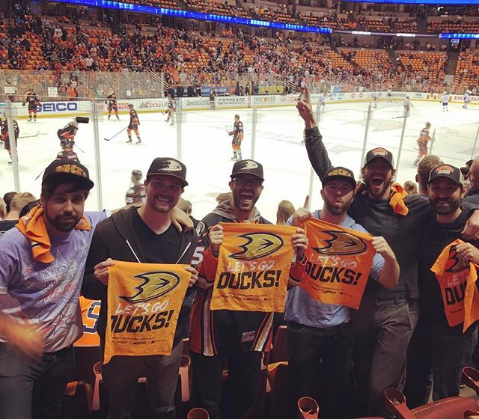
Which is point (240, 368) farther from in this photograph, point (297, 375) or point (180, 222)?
point (180, 222)

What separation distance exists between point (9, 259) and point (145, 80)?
59.3 feet

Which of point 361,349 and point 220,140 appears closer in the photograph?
point 361,349

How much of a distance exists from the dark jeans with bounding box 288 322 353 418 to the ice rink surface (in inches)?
235

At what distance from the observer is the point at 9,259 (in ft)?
7.04

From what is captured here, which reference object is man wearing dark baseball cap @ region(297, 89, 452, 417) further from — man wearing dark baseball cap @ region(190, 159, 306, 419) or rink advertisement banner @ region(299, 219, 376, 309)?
man wearing dark baseball cap @ region(190, 159, 306, 419)

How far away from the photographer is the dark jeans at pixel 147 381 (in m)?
2.42

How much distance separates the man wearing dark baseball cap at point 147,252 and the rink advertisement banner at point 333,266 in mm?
815

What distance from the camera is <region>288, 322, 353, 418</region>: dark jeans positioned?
2.79 m

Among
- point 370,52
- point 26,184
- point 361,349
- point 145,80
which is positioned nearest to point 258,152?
point 26,184

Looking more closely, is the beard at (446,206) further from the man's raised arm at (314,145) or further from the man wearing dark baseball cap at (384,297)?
the man's raised arm at (314,145)

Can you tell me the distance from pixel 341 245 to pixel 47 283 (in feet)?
5.75

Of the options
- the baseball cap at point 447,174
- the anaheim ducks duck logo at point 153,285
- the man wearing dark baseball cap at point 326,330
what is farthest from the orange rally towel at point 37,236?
the baseball cap at point 447,174

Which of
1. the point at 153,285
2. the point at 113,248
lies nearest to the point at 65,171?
the point at 113,248

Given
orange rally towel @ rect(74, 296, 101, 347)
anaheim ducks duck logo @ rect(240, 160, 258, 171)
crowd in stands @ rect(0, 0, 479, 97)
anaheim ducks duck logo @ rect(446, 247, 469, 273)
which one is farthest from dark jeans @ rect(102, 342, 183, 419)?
crowd in stands @ rect(0, 0, 479, 97)
